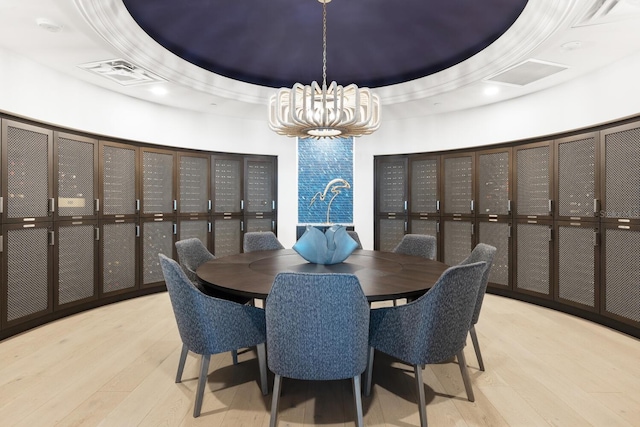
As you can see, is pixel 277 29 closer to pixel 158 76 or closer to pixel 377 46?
pixel 377 46

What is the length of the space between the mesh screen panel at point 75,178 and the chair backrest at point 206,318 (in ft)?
8.24

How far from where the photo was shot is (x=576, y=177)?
13.1 feet

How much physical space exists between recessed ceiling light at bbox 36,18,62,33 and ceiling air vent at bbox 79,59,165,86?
58cm

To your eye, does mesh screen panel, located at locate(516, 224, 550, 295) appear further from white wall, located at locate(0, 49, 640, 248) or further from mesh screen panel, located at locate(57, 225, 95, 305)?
mesh screen panel, located at locate(57, 225, 95, 305)

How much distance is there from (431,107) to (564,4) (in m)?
2.41

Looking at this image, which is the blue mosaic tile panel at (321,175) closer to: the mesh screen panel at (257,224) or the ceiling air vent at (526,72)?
the mesh screen panel at (257,224)

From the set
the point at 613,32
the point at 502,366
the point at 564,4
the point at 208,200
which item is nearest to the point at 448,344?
the point at 502,366

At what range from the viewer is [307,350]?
1.74 meters

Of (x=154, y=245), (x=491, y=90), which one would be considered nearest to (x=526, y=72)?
(x=491, y=90)

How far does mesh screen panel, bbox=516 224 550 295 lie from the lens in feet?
14.3

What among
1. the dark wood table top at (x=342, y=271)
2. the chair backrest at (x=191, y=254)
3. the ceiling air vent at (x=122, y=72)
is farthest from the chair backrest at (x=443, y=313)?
the ceiling air vent at (x=122, y=72)

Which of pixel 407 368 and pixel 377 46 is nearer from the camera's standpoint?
pixel 407 368

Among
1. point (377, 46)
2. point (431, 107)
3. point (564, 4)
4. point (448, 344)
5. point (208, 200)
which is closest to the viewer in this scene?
point (448, 344)

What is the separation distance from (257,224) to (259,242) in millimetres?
1656
